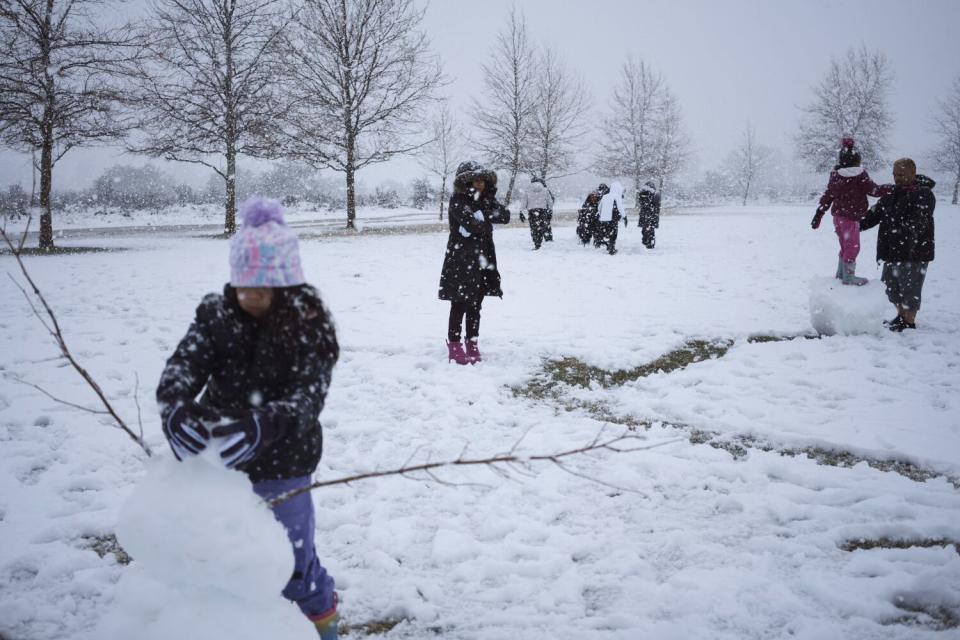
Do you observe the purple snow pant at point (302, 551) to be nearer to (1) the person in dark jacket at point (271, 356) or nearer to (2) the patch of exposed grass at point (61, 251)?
(1) the person in dark jacket at point (271, 356)

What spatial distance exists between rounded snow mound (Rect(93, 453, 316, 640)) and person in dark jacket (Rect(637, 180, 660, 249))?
41.3 feet

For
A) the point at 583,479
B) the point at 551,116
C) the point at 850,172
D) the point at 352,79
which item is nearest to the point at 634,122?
the point at 551,116

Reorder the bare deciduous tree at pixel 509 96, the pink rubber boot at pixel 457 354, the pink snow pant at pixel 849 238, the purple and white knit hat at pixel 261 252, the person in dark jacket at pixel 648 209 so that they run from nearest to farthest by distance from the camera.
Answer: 1. the purple and white knit hat at pixel 261 252
2. the pink rubber boot at pixel 457 354
3. the pink snow pant at pixel 849 238
4. the person in dark jacket at pixel 648 209
5. the bare deciduous tree at pixel 509 96

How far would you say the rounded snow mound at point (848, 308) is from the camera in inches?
221

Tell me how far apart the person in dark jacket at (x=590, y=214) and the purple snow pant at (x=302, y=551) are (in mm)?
12466

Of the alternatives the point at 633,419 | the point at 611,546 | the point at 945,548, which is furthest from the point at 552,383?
the point at 945,548

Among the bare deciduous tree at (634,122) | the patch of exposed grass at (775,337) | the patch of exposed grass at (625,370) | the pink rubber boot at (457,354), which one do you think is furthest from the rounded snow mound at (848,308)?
the bare deciduous tree at (634,122)

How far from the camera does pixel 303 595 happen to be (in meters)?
1.79

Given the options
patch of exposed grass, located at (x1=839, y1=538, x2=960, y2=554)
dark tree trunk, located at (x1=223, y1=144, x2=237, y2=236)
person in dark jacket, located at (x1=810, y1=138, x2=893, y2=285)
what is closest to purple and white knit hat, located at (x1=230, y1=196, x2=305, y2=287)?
patch of exposed grass, located at (x1=839, y1=538, x2=960, y2=554)

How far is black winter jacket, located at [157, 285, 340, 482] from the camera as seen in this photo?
165 cm

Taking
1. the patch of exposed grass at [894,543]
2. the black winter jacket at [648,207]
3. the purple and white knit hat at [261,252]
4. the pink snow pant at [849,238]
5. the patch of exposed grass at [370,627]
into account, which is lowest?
the patch of exposed grass at [370,627]

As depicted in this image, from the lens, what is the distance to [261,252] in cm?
161

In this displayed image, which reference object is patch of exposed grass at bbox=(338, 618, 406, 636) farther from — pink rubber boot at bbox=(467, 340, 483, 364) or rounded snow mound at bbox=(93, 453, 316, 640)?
pink rubber boot at bbox=(467, 340, 483, 364)

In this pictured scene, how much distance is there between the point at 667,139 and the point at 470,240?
35257 millimetres
